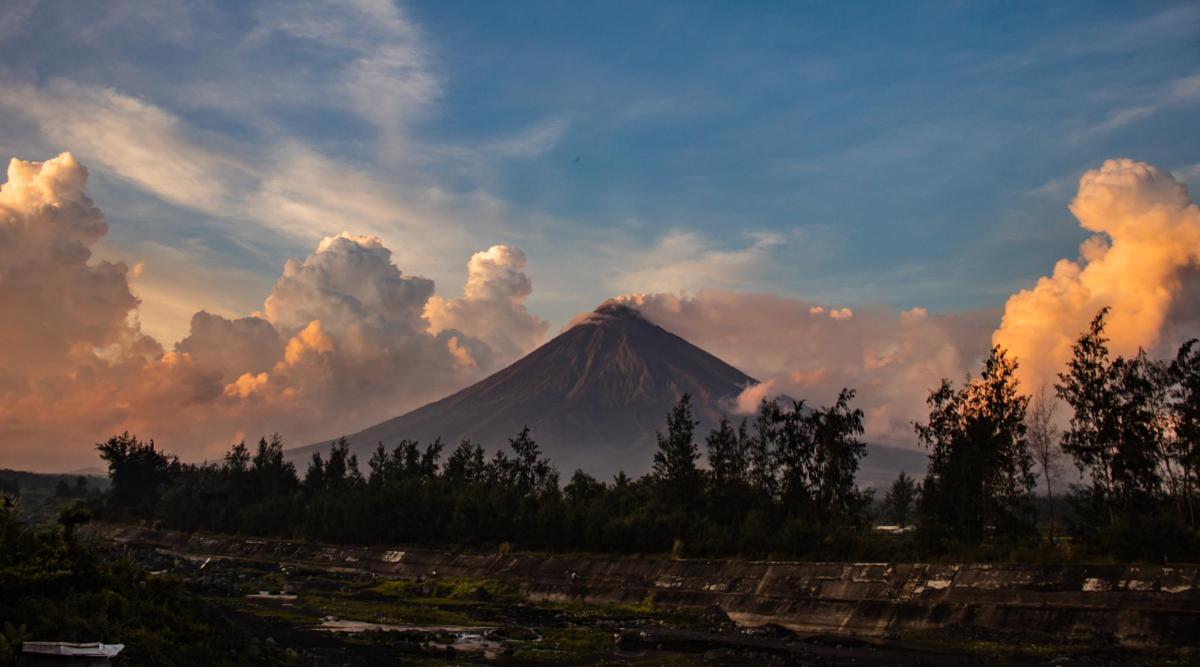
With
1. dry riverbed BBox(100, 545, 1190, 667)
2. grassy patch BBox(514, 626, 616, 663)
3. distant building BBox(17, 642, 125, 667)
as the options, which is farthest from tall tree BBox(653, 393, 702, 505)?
distant building BBox(17, 642, 125, 667)

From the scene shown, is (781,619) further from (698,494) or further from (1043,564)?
(698,494)

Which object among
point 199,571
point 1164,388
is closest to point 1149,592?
point 1164,388

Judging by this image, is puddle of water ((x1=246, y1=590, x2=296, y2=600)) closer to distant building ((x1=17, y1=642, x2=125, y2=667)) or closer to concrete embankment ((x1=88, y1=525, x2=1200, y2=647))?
concrete embankment ((x1=88, y1=525, x2=1200, y2=647))

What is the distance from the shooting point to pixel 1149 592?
35.4 metres

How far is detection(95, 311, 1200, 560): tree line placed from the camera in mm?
53438

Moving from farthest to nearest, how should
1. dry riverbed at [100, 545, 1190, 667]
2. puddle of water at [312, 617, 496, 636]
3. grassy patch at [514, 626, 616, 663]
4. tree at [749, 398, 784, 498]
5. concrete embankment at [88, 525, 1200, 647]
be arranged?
tree at [749, 398, 784, 498] → puddle of water at [312, 617, 496, 636] → concrete embankment at [88, 525, 1200, 647] → grassy patch at [514, 626, 616, 663] → dry riverbed at [100, 545, 1190, 667]

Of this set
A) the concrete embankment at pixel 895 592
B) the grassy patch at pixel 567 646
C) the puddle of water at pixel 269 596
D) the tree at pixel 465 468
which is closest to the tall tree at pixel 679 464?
the concrete embankment at pixel 895 592

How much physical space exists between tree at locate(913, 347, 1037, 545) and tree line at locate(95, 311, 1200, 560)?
108 mm

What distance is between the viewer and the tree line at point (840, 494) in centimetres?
5344

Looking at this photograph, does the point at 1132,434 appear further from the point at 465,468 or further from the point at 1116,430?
the point at 465,468

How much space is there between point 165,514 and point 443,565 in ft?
258

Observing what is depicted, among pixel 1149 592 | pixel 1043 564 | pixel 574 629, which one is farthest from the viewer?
pixel 574 629

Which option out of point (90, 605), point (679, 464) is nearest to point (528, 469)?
point (679, 464)

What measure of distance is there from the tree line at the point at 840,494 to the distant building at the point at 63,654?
42339 mm
